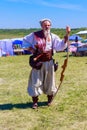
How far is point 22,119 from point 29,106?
1049 millimetres

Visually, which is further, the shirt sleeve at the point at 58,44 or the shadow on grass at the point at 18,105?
the shadow on grass at the point at 18,105

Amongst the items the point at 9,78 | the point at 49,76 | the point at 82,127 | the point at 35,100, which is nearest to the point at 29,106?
the point at 35,100

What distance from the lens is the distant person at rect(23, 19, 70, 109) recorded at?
7.29 metres

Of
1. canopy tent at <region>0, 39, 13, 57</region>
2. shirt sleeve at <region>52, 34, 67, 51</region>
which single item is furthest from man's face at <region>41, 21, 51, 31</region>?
canopy tent at <region>0, 39, 13, 57</region>

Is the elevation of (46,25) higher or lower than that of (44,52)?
higher

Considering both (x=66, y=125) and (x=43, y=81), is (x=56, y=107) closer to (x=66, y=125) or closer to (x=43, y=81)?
(x=43, y=81)

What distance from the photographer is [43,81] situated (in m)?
7.53

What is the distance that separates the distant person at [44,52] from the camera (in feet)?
23.9

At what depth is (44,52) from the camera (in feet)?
24.0

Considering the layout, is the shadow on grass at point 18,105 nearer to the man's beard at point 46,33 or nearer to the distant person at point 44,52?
the distant person at point 44,52

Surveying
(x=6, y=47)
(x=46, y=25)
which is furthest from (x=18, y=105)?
(x=6, y=47)

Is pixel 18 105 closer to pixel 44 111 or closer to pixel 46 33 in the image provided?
pixel 44 111

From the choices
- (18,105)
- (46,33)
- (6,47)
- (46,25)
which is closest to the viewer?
(46,25)

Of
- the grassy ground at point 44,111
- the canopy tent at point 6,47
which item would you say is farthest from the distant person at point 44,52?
the canopy tent at point 6,47
